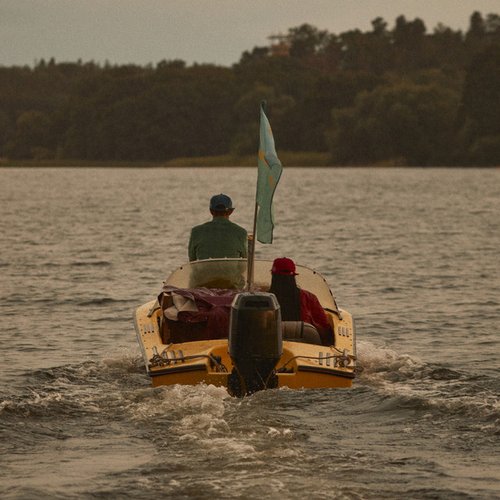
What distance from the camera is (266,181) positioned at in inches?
527

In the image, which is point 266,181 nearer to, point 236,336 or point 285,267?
point 285,267

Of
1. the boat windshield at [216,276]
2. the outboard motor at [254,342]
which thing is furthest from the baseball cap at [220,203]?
the outboard motor at [254,342]

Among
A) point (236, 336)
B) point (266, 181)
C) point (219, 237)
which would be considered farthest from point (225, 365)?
point (219, 237)

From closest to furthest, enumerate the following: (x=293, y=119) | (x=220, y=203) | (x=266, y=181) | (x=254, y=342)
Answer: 1. (x=254, y=342)
2. (x=266, y=181)
3. (x=220, y=203)
4. (x=293, y=119)

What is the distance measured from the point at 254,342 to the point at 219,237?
3.44 m

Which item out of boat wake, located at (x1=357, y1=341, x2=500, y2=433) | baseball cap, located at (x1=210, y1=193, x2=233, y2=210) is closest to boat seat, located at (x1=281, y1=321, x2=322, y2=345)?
boat wake, located at (x1=357, y1=341, x2=500, y2=433)

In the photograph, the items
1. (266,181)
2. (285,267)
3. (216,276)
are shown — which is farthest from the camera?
(216,276)

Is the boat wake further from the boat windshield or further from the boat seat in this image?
the boat windshield

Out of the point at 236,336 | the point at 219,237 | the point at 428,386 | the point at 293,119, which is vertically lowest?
the point at 428,386

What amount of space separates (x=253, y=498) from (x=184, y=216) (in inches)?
1984

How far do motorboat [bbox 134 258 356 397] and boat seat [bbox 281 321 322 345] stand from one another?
11mm

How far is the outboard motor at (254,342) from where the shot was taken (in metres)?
12.3

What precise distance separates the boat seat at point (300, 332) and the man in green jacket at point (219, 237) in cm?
192

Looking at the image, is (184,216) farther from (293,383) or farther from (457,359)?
(293,383)
